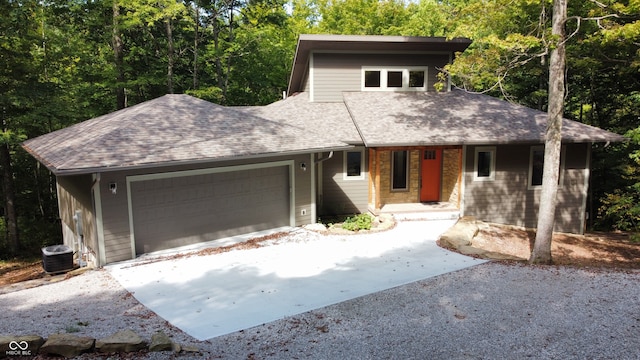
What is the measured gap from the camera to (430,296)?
7.05 m

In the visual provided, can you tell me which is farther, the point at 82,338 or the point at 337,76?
the point at 337,76

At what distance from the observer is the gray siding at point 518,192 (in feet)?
45.9

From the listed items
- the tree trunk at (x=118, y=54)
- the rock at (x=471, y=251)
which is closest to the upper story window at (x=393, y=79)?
the rock at (x=471, y=251)

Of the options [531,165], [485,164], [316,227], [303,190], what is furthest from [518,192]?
[303,190]

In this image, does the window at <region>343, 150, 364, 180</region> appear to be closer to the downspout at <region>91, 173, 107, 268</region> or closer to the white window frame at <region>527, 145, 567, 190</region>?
the white window frame at <region>527, 145, 567, 190</region>

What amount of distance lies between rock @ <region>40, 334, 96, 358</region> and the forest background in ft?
31.5

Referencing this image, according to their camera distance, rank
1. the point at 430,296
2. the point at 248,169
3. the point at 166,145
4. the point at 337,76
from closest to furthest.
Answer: the point at 430,296
the point at 166,145
the point at 248,169
the point at 337,76

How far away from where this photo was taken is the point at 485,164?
14094mm

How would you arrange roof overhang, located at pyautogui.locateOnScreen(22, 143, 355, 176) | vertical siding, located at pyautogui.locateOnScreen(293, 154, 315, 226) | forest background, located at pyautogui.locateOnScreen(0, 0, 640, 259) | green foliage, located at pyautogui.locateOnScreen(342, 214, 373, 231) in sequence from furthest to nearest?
forest background, located at pyautogui.locateOnScreen(0, 0, 640, 259) < vertical siding, located at pyautogui.locateOnScreen(293, 154, 315, 226) < green foliage, located at pyautogui.locateOnScreen(342, 214, 373, 231) < roof overhang, located at pyautogui.locateOnScreen(22, 143, 355, 176)

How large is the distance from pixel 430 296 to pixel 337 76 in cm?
1113

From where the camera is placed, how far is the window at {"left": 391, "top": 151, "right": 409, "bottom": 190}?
15172 millimetres

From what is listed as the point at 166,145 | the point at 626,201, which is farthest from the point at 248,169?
the point at 626,201

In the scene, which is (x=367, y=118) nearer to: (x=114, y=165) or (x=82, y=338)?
(x=114, y=165)

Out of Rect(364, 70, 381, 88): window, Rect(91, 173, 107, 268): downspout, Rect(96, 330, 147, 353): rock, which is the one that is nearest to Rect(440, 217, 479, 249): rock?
Rect(364, 70, 381, 88): window
